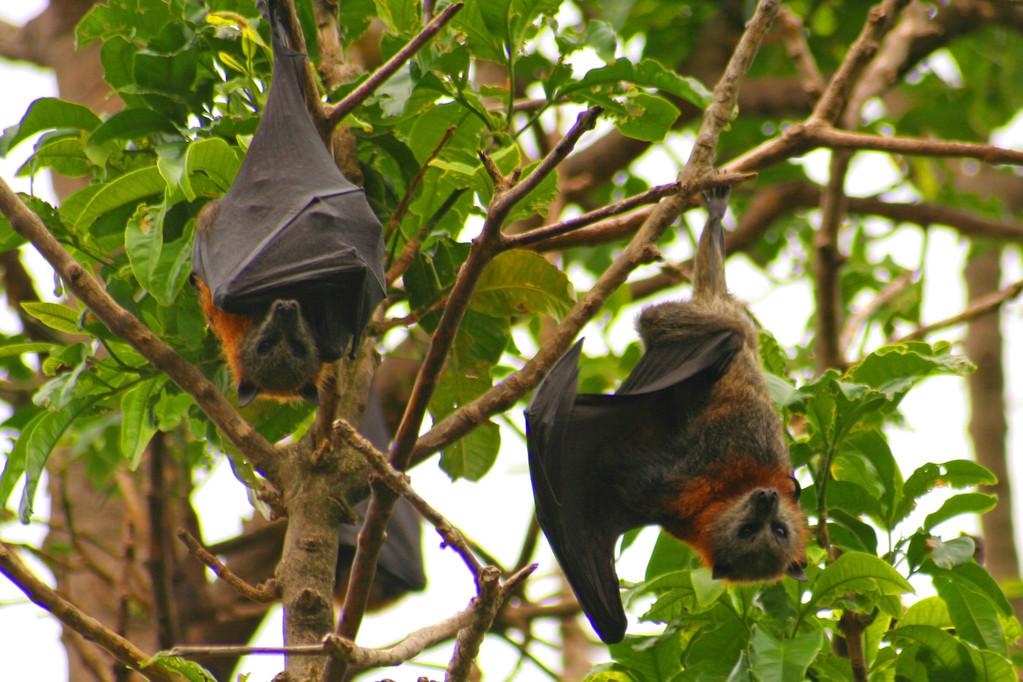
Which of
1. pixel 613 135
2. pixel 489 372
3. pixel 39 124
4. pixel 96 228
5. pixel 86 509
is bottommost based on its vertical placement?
pixel 489 372

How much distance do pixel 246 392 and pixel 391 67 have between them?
1632 mm

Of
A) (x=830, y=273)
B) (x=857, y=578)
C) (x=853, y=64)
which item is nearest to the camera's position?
(x=857, y=578)

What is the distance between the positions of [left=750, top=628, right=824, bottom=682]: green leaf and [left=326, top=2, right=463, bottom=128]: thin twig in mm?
2412

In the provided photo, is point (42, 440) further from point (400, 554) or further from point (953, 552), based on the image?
point (400, 554)

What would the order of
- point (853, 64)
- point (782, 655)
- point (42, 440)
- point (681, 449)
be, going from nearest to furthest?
point (782, 655) < point (42, 440) < point (853, 64) < point (681, 449)

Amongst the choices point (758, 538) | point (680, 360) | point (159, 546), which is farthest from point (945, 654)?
point (159, 546)

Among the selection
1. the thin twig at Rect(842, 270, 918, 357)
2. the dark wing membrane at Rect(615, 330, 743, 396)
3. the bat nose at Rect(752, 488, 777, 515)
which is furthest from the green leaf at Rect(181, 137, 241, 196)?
the thin twig at Rect(842, 270, 918, 357)

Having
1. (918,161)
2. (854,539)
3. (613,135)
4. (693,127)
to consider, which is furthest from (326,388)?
(918,161)

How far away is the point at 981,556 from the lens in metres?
5.59

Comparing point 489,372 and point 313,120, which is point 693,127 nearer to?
point 489,372

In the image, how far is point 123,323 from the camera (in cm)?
443

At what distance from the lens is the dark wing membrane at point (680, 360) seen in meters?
6.20

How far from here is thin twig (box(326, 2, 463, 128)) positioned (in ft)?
13.7

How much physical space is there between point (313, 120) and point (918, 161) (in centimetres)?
735
